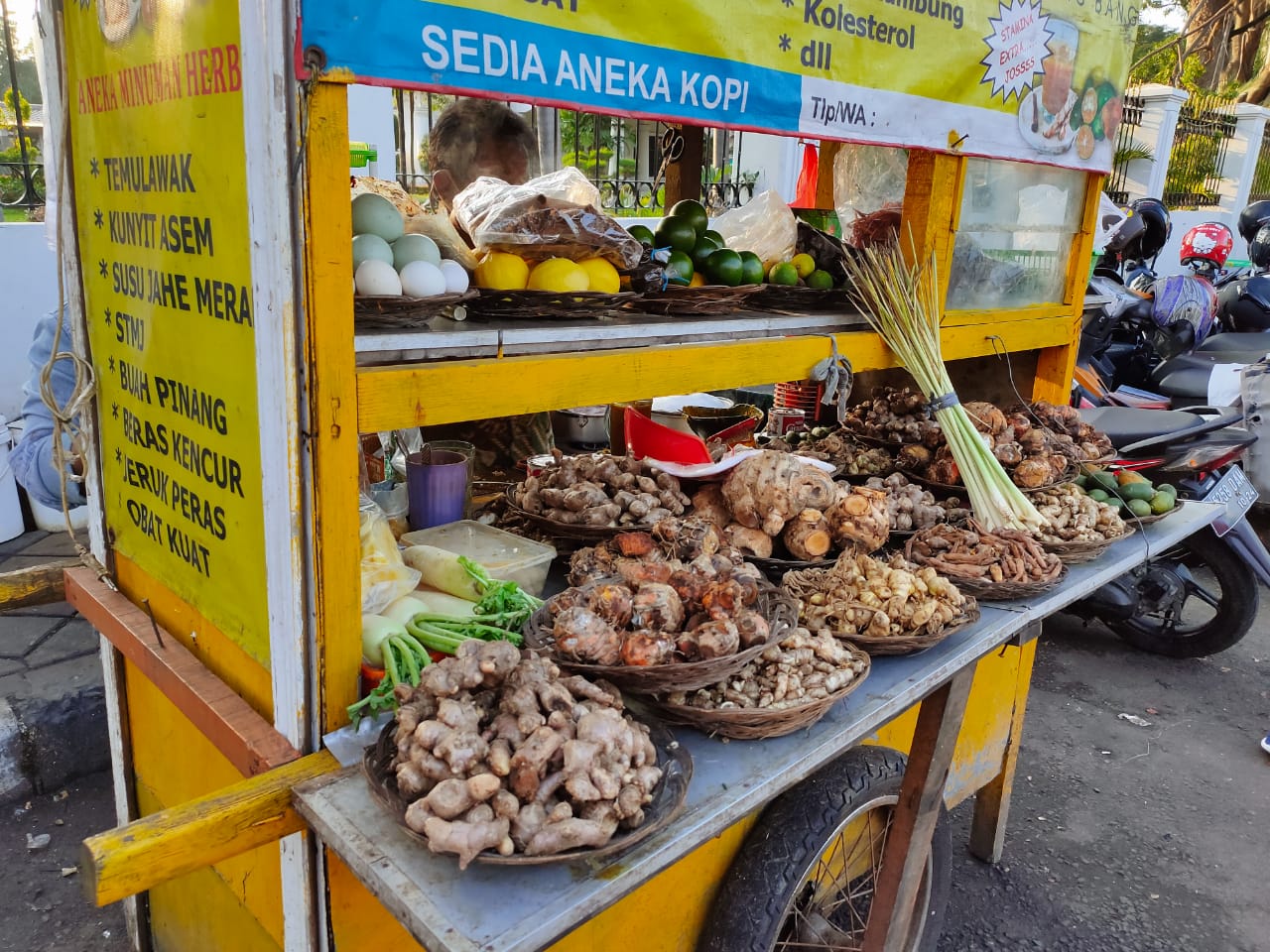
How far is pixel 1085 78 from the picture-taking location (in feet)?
9.42

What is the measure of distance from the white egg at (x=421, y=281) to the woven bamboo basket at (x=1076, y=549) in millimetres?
1833

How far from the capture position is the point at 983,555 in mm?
2318

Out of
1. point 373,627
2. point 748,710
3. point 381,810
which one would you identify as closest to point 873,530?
point 748,710

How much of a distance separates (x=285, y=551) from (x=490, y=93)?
86 centimetres

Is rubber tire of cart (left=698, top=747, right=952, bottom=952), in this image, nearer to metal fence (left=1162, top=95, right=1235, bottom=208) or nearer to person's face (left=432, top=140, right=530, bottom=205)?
person's face (left=432, top=140, right=530, bottom=205)

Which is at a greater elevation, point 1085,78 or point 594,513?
point 1085,78

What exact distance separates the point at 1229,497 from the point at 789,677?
11.6 ft

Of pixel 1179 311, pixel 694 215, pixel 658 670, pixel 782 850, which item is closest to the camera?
pixel 658 670

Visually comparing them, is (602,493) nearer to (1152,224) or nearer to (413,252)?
(413,252)

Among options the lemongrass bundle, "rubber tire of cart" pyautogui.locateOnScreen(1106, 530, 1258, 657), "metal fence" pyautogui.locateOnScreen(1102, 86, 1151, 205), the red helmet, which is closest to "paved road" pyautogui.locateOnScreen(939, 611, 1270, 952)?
"rubber tire of cart" pyautogui.locateOnScreen(1106, 530, 1258, 657)

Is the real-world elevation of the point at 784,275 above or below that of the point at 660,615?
above

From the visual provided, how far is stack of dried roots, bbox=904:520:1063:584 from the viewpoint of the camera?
2.28 m

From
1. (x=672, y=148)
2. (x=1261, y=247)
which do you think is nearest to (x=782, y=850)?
(x=672, y=148)

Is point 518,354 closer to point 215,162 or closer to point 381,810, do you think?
point 215,162
